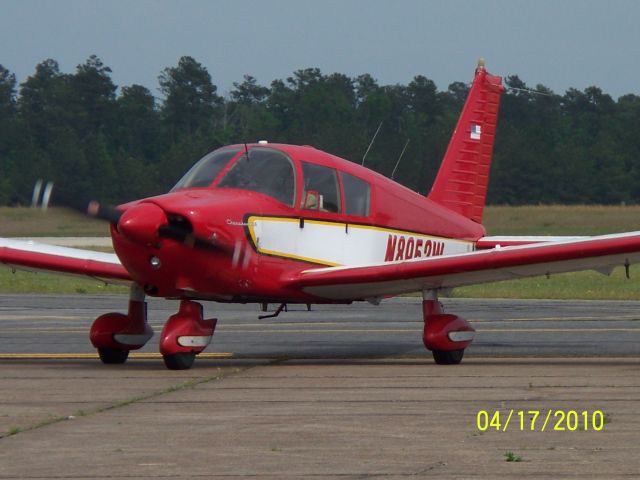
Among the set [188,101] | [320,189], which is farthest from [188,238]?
[188,101]

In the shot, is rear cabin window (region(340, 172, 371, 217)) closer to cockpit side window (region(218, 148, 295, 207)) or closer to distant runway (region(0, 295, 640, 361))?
cockpit side window (region(218, 148, 295, 207))

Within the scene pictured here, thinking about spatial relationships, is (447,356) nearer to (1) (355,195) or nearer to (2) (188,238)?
(1) (355,195)

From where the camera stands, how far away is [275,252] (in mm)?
13141

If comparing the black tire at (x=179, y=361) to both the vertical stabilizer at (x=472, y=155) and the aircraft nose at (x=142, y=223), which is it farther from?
the vertical stabilizer at (x=472, y=155)

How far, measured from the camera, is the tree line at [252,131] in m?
57.7

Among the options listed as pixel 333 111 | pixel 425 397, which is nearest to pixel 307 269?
pixel 425 397

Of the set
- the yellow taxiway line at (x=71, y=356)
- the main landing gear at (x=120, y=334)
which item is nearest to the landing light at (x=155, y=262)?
the main landing gear at (x=120, y=334)

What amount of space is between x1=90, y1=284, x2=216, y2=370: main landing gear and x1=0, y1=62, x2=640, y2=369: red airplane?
0.04 feet

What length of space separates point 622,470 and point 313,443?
1973 mm

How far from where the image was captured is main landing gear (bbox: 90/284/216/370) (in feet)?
41.0

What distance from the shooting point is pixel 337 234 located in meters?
13.9

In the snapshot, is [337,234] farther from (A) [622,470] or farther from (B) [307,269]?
(A) [622,470]
